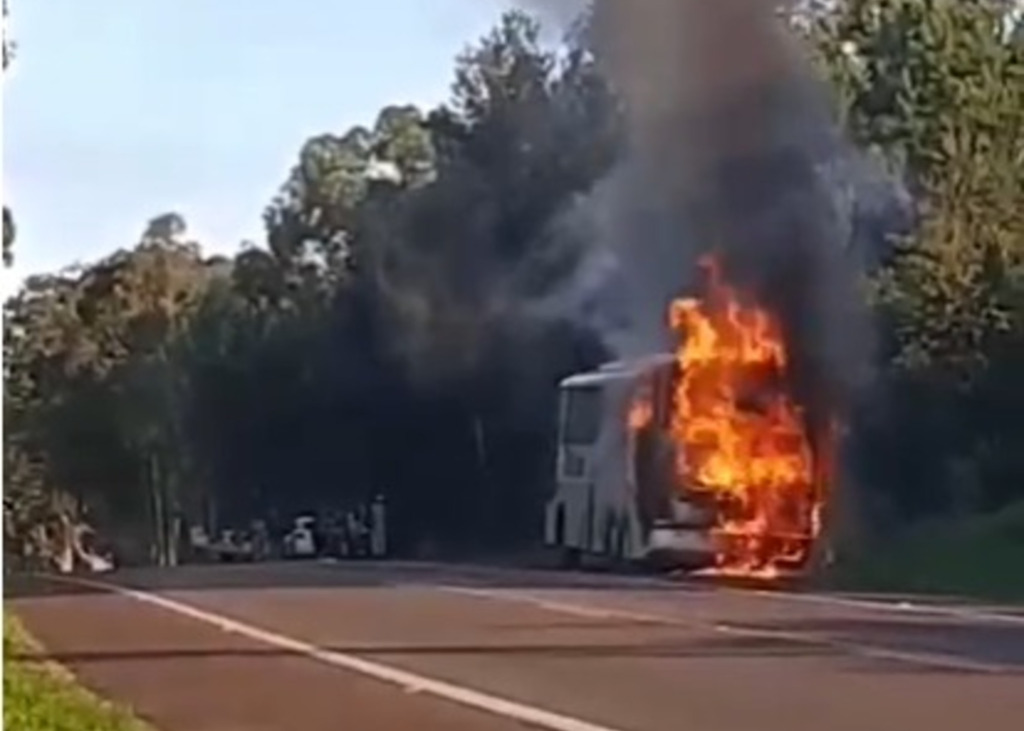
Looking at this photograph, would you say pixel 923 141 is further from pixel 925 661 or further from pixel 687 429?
pixel 925 661

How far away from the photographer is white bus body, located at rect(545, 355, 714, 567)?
50.1m

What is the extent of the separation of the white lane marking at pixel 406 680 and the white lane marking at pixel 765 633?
346 centimetres

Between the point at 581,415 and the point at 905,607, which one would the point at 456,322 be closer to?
the point at 581,415

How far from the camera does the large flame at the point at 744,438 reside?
4953 centimetres

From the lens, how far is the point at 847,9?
236 feet

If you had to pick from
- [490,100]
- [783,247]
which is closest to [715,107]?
[783,247]

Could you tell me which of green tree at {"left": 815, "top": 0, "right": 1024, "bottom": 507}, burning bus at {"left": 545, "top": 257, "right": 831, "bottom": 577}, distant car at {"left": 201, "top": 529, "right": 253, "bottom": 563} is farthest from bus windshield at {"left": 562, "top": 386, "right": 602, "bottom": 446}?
distant car at {"left": 201, "top": 529, "right": 253, "bottom": 563}

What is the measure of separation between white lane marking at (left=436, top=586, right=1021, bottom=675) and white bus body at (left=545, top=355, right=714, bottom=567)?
35.7 feet

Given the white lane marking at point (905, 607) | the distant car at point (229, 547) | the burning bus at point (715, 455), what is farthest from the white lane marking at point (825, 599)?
the distant car at point (229, 547)

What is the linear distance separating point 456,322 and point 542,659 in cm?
5549

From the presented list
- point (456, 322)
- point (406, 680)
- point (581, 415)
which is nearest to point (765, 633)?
point (406, 680)

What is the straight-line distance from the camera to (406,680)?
2286cm

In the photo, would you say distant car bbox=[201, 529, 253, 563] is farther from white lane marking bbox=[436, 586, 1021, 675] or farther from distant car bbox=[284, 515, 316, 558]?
white lane marking bbox=[436, 586, 1021, 675]

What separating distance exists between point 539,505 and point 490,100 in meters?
13.4
